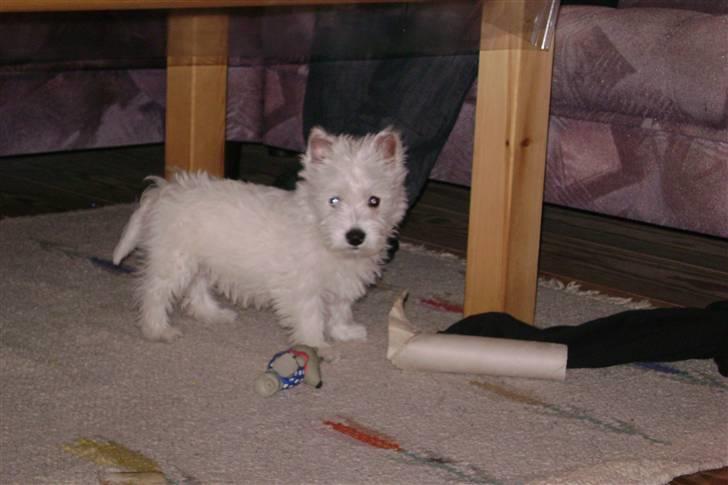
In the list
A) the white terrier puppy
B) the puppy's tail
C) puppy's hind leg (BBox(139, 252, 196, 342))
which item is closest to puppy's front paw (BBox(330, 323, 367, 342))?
the white terrier puppy

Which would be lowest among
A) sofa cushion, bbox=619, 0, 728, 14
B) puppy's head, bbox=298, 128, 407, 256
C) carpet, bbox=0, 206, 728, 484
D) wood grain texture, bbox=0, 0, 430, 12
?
carpet, bbox=0, 206, 728, 484

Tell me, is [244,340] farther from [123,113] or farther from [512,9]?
[123,113]

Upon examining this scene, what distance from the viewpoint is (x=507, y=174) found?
1982 mm

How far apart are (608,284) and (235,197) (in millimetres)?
951

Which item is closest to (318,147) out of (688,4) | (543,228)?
(543,228)

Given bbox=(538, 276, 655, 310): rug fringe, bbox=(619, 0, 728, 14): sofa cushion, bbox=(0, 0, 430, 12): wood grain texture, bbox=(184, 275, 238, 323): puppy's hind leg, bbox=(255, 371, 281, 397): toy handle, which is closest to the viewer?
bbox=(0, 0, 430, 12): wood grain texture

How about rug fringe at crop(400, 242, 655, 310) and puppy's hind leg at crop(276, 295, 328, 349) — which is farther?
rug fringe at crop(400, 242, 655, 310)

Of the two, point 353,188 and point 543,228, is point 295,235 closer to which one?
point 353,188

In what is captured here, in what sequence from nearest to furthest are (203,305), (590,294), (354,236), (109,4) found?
1. (109,4)
2. (354,236)
3. (203,305)
4. (590,294)

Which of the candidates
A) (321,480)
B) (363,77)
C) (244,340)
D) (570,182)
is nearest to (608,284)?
(570,182)

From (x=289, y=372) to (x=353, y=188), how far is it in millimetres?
356

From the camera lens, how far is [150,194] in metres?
2.12

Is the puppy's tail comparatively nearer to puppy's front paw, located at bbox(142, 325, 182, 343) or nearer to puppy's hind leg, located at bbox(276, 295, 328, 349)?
puppy's front paw, located at bbox(142, 325, 182, 343)

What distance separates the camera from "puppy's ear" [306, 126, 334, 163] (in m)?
2.00
